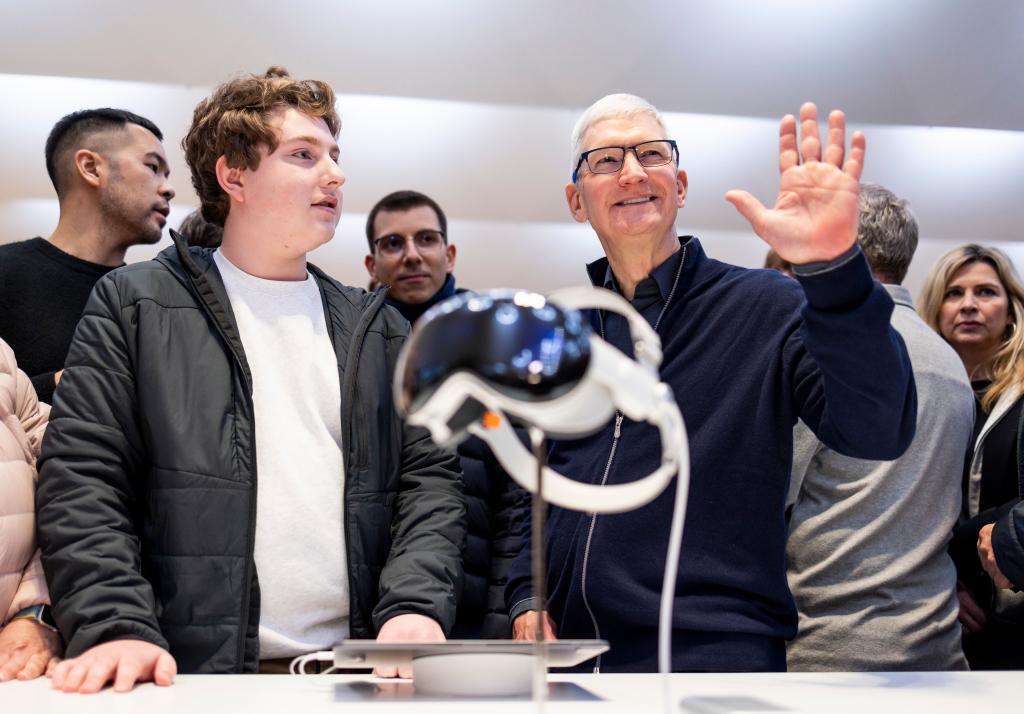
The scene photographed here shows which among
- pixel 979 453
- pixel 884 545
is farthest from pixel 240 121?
pixel 979 453

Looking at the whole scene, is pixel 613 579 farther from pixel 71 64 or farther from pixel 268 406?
pixel 71 64

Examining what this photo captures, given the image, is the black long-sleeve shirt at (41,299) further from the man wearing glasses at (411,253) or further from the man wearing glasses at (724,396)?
the man wearing glasses at (724,396)

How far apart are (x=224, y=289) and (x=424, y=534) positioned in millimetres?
536

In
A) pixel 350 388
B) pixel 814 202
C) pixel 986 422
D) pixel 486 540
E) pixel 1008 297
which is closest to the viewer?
pixel 814 202

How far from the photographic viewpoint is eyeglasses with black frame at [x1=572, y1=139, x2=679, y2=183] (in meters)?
2.00

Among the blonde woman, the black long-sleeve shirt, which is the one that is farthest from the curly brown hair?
the blonde woman

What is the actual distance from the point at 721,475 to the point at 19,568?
1.06 meters

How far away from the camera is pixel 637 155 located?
1994 millimetres

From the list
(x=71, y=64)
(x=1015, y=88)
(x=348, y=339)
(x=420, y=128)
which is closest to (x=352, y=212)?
(x=420, y=128)

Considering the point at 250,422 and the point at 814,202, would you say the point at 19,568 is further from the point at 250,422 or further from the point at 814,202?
the point at 814,202

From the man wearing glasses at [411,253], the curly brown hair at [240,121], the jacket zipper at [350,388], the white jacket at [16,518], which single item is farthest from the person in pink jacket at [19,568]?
the man wearing glasses at [411,253]

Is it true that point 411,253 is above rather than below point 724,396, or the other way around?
above

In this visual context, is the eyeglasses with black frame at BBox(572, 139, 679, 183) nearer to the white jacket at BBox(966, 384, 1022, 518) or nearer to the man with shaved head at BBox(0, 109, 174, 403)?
the white jacket at BBox(966, 384, 1022, 518)

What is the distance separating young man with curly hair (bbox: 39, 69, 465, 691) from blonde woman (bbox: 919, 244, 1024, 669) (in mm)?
1260
